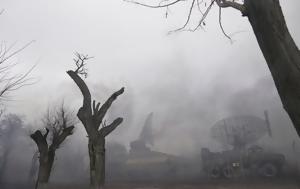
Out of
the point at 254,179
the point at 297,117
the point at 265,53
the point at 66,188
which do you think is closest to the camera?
the point at 297,117

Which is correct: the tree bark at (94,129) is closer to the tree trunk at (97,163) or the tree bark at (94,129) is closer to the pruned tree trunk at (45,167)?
the tree trunk at (97,163)

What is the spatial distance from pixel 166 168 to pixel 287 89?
5090cm

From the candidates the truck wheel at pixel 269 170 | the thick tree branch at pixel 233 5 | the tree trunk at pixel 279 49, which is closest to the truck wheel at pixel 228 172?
the truck wheel at pixel 269 170

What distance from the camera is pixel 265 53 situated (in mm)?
2451

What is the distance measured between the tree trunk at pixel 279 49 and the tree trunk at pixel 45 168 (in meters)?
12.7

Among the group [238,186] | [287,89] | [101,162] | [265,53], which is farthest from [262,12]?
[238,186]

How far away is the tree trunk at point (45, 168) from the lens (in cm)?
1335

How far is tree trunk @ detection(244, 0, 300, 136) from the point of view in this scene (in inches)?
89.4

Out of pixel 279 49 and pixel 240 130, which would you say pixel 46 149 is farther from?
pixel 240 130

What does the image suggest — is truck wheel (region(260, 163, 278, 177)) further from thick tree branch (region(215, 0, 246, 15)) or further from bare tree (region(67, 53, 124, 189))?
thick tree branch (region(215, 0, 246, 15))

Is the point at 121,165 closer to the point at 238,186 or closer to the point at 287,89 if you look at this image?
the point at 238,186

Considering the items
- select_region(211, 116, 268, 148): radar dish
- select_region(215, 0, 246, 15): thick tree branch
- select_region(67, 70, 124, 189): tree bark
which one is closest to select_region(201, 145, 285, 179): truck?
select_region(211, 116, 268, 148): radar dish

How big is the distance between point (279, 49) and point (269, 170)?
31.7m

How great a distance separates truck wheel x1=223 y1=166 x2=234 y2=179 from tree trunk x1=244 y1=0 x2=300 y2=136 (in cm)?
3194
